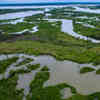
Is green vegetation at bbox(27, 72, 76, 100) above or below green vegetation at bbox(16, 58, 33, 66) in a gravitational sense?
below

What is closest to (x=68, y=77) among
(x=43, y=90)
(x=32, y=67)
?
(x=43, y=90)

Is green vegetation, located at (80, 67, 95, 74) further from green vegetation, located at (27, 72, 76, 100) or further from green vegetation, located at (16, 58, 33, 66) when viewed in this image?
green vegetation, located at (16, 58, 33, 66)

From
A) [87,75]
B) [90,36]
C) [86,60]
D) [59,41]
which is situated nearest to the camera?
[87,75]

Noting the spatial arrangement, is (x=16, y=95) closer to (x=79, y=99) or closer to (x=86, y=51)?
(x=79, y=99)

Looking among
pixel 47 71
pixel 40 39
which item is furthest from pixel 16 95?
pixel 40 39

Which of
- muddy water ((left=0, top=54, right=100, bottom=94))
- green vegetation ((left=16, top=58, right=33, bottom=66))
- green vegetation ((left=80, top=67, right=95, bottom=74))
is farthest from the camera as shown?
green vegetation ((left=16, top=58, right=33, bottom=66))

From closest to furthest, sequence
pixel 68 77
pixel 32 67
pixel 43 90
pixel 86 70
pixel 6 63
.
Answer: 1. pixel 43 90
2. pixel 68 77
3. pixel 86 70
4. pixel 32 67
5. pixel 6 63

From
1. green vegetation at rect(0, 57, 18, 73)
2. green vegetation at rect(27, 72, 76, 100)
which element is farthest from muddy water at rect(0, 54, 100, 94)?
green vegetation at rect(0, 57, 18, 73)

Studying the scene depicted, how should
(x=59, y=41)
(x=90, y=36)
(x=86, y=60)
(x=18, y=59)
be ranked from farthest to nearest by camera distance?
(x=90, y=36), (x=59, y=41), (x=18, y=59), (x=86, y=60)

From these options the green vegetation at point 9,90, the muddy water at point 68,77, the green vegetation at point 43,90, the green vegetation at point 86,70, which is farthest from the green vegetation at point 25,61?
the green vegetation at point 86,70

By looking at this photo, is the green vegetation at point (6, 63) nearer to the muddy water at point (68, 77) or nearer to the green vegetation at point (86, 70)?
the muddy water at point (68, 77)

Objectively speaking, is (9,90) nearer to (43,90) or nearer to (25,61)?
(43,90)
